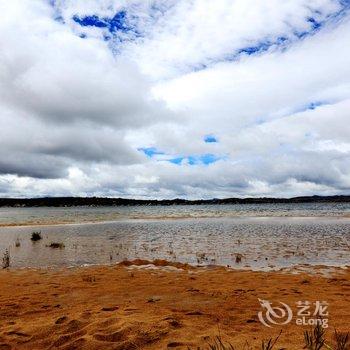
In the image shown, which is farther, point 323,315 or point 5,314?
point 5,314

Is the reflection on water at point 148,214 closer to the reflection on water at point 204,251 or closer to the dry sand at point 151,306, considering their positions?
the reflection on water at point 204,251

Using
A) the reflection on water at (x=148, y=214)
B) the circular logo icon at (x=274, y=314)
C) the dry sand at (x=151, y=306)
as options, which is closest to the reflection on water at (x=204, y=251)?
the dry sand at (x=151, y=306)

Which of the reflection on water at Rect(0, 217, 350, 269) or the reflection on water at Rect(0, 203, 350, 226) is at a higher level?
the reflection on water at Rect(0, 203, 350, 226)

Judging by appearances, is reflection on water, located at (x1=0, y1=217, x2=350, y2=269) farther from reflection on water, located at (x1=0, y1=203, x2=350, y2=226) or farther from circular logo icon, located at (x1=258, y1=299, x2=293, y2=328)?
reflection on water, located at (x1=0, y1=203, x2=350, y2=226)

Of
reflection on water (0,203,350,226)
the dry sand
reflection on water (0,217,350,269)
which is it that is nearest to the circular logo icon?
the dry sand

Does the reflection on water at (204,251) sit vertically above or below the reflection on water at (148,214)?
below

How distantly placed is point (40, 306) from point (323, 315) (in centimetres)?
616

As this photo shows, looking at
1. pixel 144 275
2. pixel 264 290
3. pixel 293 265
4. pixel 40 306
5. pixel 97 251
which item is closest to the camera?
pixel 40 306

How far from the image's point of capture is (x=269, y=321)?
6641 mm

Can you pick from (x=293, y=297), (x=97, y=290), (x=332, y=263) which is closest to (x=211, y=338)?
(x=293, y=297)

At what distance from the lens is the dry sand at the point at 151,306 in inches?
227

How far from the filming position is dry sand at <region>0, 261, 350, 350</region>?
576cm

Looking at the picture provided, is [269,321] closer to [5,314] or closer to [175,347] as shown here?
[175,347]

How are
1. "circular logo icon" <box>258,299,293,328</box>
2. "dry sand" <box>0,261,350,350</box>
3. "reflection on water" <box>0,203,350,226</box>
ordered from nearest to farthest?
1. "dry sand" <box>0,261,350,350</box>
2. "circular logo icon" <box>258,299,293,328</box>
3. "reflection on water" <box>0,203,350,226</box>
